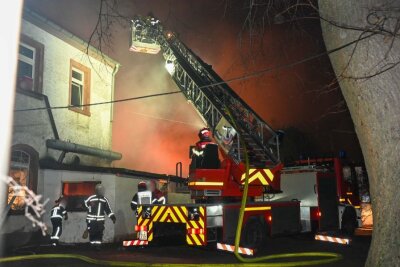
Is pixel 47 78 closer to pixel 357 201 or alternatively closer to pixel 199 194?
pixel 199 194

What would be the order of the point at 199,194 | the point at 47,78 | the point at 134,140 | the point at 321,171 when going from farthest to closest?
the point at 134,140, the point at 47,78, the point at 321,171, the point at 199,194

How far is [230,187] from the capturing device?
968 centimetres

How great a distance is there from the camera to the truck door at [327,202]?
11891mm

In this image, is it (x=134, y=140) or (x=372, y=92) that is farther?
(x=134, y=140)

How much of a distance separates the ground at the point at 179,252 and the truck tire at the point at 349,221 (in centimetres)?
59

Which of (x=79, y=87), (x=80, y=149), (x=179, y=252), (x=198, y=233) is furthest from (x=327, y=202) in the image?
(x=79, y=87)

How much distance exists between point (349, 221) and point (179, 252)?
562 centimetres

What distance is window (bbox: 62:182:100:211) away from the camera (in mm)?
11752

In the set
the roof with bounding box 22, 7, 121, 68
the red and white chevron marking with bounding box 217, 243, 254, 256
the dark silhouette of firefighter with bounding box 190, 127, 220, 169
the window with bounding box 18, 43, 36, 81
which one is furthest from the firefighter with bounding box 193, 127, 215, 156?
the window with bounding box 18, 43, 36, 81

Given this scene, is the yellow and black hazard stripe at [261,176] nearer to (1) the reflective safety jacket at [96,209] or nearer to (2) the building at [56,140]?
(1) the reflective safety jacket at [96,209]

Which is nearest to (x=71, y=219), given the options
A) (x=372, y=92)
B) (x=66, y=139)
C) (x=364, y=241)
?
(x=66, y=139)

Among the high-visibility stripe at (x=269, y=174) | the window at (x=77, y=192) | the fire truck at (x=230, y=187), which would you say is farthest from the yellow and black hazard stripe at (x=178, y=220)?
the window at (x=77, y=192)

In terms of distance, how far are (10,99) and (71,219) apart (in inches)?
135

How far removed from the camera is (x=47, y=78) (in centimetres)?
1298
